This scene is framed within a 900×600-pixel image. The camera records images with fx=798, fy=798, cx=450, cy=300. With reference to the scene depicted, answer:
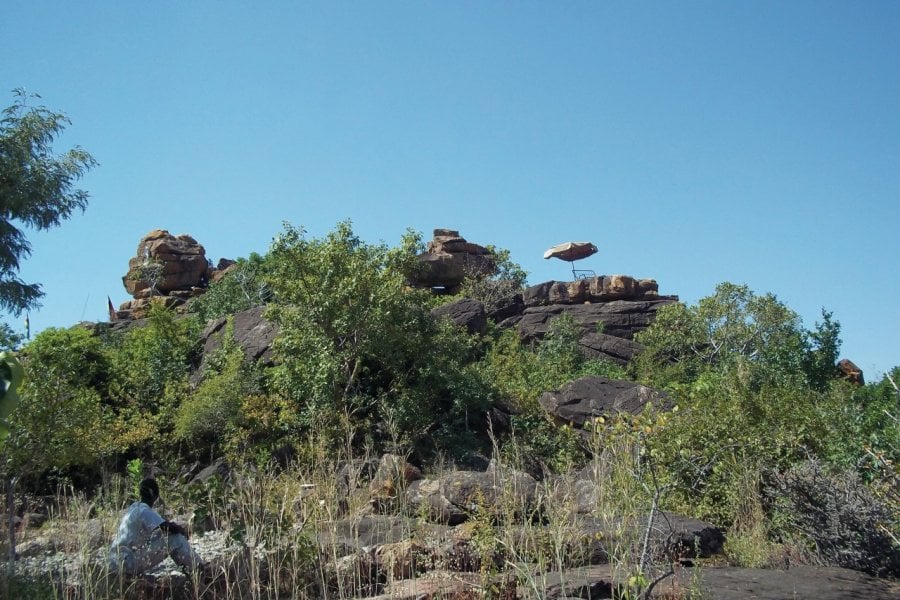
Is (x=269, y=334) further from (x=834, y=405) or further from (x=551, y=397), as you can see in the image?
(x=834, y=405)

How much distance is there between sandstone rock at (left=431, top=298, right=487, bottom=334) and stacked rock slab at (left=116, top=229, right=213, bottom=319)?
1932cm

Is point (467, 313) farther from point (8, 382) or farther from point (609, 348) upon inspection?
point (8, 382)

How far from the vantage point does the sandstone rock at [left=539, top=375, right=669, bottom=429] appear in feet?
61.8

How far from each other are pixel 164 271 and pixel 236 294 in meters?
14.2

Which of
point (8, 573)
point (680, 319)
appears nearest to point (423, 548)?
point (8, 573)

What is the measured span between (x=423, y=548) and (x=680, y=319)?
23.7 metres

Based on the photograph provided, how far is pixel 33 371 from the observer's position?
11.9 meters

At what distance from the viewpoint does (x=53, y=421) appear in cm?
1148

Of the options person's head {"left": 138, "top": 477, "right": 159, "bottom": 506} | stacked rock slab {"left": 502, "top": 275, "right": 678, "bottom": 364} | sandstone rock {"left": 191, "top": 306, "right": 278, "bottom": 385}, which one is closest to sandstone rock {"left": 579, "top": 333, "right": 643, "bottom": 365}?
stacked rock slab {"left": 502, "top": 275, "right": 678, "bottom": 364}

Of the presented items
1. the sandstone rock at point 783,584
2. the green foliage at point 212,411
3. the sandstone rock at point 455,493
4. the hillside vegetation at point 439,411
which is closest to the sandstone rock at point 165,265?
the hillside vegetation at point 439,411

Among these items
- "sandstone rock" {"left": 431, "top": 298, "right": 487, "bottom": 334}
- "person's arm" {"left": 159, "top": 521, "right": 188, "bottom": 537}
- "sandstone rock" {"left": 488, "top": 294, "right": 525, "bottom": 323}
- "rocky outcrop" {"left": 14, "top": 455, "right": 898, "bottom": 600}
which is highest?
"sandstone rock" {"left": 488, "top": 294, "right": 525, "bottom": 323}

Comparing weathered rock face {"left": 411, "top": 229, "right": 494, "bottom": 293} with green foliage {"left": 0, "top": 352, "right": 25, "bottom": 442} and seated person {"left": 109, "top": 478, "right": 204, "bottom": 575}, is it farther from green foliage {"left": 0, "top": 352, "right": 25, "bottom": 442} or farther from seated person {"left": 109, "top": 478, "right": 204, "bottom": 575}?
green foliage {"left": 0, "top": 352, "right": 25, "bottom": 442}

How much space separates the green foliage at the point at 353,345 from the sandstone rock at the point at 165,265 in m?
26.7

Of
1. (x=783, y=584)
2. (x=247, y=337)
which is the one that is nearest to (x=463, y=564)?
(x=783, y=584)
